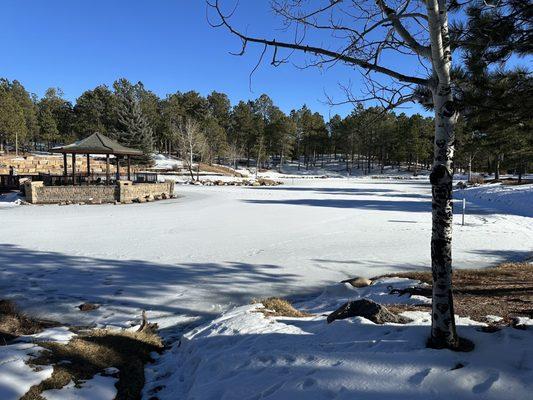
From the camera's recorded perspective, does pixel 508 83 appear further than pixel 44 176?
No

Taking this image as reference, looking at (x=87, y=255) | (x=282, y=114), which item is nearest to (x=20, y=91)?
(x=282, y=114)

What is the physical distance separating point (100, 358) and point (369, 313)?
3055mm

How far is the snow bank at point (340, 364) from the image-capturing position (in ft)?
9.63

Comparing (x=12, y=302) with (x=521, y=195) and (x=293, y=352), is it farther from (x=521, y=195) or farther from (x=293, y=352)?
(x=521, y=195)

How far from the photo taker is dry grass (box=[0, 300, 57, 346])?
4888 mm

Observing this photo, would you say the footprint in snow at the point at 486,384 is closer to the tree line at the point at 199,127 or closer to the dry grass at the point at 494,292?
the dry grass at the point at 494,292

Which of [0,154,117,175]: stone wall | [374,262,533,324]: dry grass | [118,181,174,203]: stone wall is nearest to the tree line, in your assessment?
[0,154,117,175]: stone wall

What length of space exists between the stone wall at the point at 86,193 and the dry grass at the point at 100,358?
20.1 m

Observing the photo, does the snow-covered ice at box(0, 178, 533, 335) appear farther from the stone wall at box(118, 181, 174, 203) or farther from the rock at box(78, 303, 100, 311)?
the stone wall at box(118, 181, 174, 203)

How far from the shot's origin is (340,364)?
11.3ft

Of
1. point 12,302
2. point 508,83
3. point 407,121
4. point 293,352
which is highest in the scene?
point 407,121

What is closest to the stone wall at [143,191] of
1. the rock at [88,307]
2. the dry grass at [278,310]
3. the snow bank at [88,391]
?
the rock at [88,307]

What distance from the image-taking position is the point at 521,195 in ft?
76.8

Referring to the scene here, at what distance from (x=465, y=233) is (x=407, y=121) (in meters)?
66.4
